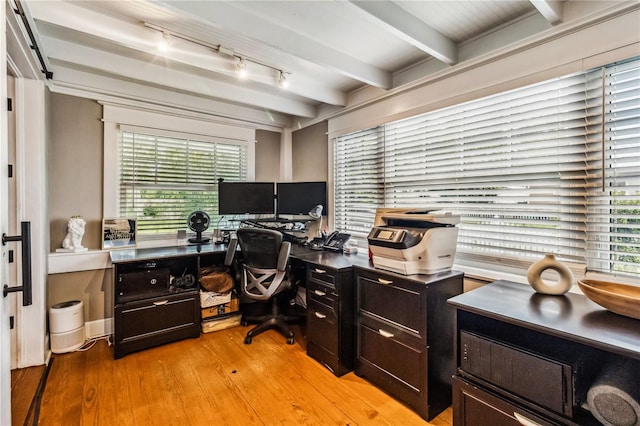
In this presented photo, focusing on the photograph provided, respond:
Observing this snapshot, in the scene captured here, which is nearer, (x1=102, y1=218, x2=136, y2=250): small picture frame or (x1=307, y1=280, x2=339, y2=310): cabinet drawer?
(x1=307, y1=280, x2=339, y2=310): cabinet drawer

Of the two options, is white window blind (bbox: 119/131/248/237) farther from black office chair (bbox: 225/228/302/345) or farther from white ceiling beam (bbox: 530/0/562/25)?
white ceiling beam (bbox: 530/0/562/25)

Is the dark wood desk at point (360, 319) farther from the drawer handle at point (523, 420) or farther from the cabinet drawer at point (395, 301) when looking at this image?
the drawer handle at point (523, 420)

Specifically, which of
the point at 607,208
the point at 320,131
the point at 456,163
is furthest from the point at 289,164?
the point at 607,208

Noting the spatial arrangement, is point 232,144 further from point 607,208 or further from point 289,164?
point 607,208

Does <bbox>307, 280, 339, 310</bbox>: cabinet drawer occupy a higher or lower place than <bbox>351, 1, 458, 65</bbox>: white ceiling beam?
lower

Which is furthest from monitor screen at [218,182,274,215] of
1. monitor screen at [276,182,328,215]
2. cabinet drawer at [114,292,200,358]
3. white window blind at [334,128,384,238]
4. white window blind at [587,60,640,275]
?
white window blind at [587,60,640,275]

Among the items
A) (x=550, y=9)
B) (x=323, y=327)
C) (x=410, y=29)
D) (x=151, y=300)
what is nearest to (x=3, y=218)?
(x=151, y=300)

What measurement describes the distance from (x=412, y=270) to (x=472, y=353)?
59 cm

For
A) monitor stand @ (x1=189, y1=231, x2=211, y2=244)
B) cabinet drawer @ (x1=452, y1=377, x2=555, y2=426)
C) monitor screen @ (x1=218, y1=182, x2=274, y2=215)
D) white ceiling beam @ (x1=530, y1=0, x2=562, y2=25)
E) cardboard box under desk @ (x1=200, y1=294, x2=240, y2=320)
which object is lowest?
cardboard box under desk @ (x1=200, y1=294, x2=240, y2=320)

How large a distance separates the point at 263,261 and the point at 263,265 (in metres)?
0.04

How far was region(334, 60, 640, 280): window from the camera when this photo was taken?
1635 mm

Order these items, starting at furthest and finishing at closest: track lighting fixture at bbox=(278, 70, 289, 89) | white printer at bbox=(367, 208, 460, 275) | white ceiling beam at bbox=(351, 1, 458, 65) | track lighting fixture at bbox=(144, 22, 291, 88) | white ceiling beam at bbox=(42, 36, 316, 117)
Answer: track lighting fixture at bbox=(278, 70, 289, 89), white ceiling beam at bbox=(42, 36, 316, 117), track lighting fixture at bbox=(144, 22, 291, 88), white printer at bbox=(367, 208, 460, 275), white ceiling beam at bbox=(351, 1, 458, 65)

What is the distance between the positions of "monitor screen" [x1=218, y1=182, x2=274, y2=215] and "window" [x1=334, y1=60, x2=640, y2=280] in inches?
59.7

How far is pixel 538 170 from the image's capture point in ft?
6.34
